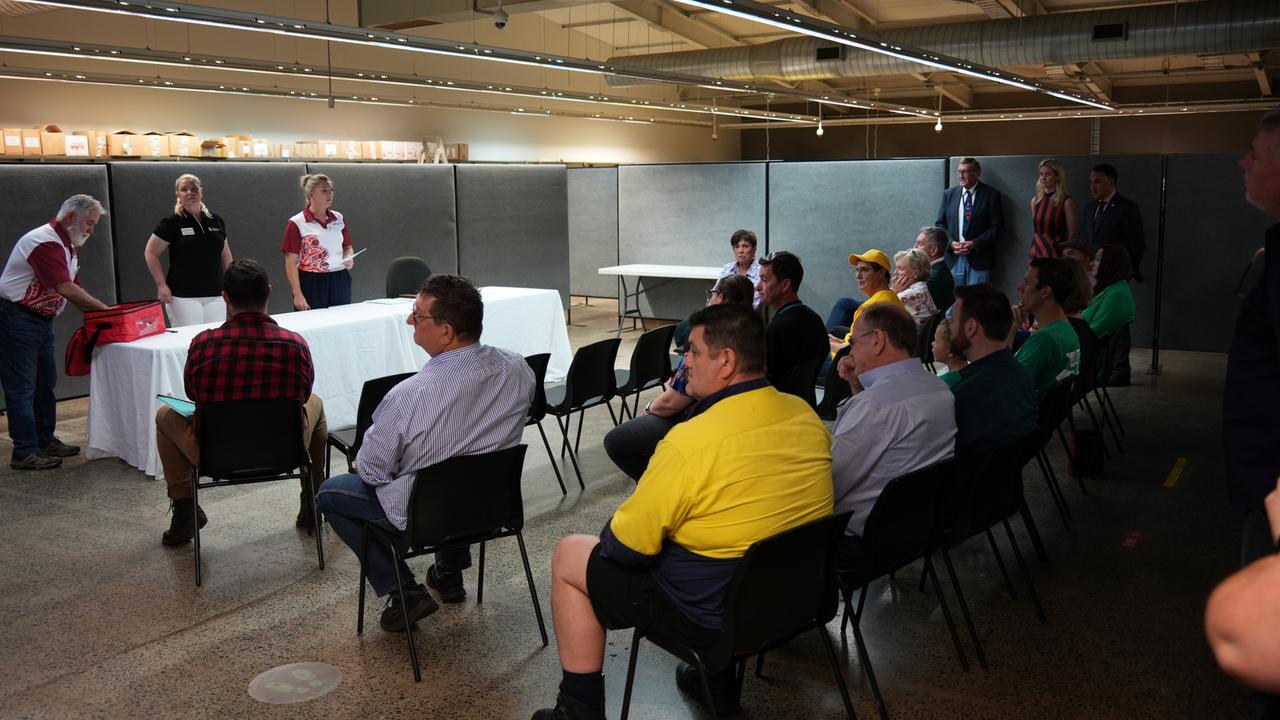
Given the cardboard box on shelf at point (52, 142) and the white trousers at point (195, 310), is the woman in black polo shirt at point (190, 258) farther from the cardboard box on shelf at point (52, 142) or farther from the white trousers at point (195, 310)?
the cardboard box on shelf at point (52, 142)

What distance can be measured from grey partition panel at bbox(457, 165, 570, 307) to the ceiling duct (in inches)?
147

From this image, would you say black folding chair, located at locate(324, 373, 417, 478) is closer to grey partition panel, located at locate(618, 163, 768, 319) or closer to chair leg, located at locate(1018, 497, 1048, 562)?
chair leg, located at locate(1018, 497, 1048, 562)

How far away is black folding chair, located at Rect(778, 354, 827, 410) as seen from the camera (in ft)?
14.7

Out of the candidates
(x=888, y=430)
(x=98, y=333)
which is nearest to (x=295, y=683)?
(x=888, y=430)

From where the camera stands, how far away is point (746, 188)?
9992mm

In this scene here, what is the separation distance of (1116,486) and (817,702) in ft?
9.40

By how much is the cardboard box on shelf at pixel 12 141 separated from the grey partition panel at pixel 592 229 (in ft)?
17.8

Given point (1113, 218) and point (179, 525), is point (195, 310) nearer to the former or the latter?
point (179, 525)

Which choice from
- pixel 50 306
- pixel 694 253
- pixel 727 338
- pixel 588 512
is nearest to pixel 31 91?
pixel 50 306

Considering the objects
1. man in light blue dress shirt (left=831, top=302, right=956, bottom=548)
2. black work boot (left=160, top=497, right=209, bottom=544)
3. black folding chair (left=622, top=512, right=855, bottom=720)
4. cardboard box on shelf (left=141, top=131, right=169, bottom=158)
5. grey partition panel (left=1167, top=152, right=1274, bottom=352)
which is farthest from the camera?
cardboard box on shelf (left=141, top=131, right=169, bottom=158)

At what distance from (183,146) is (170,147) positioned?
127mm

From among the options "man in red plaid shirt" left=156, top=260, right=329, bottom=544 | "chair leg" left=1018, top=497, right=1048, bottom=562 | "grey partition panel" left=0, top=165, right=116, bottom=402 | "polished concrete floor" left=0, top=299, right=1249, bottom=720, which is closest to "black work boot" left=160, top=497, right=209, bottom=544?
"polished concrete floor" left=0, top=299, right=1249, bottom=720

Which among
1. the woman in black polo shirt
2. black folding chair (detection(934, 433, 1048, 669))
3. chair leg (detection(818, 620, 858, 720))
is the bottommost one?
chair leg (detection(818, 620, 858, 720))

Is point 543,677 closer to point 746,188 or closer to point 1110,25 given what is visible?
point 746,188
